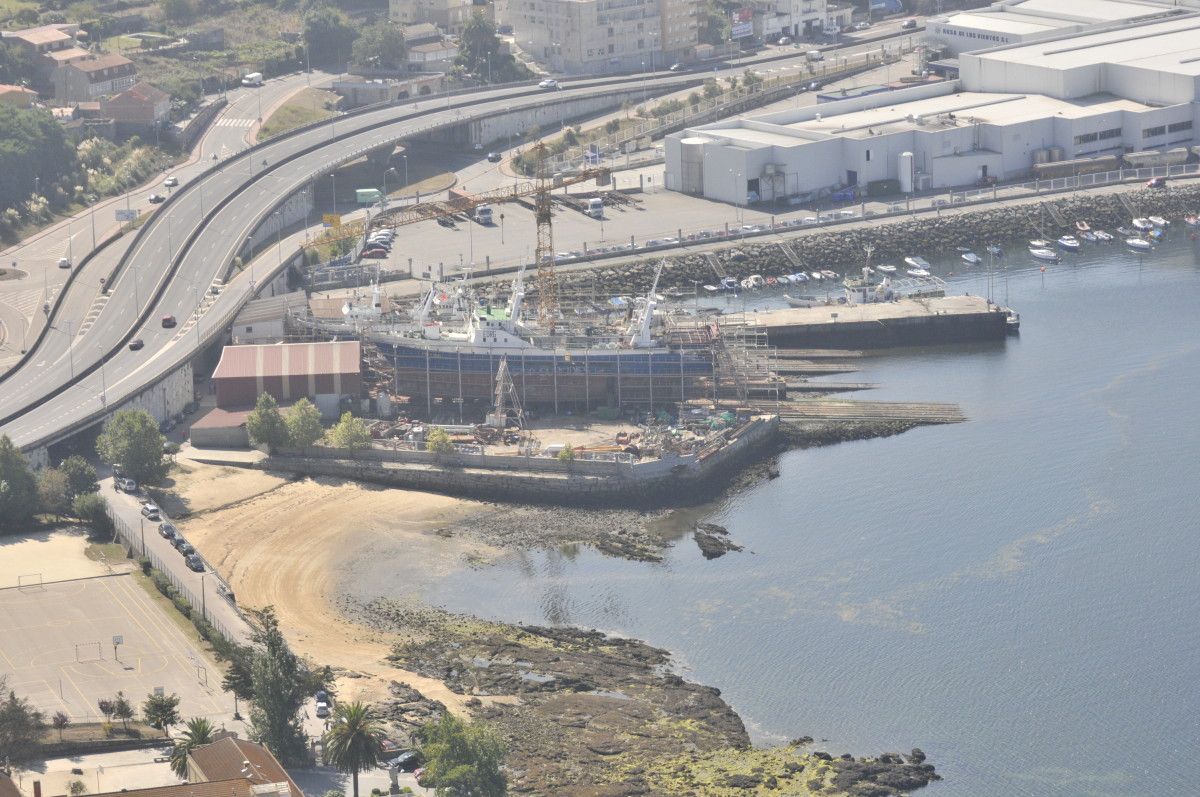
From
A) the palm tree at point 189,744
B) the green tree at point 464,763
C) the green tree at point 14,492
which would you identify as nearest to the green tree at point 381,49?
the green tree at point 14,492

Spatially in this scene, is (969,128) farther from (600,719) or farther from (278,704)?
(278,704)

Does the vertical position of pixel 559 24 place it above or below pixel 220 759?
above

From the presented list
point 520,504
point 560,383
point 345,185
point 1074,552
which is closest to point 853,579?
point 1074,552

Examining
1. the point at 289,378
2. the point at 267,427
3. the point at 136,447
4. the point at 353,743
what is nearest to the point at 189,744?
the point at 353,743

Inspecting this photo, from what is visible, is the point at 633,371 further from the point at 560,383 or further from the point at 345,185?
the point at 345,185

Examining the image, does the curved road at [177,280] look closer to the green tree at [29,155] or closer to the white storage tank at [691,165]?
the green tree at [29,155]

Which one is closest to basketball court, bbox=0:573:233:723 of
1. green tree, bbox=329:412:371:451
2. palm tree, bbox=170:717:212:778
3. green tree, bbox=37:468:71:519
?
palm tree, bbox=170:717:212:778

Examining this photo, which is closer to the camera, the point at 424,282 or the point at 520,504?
the point at 520,504
